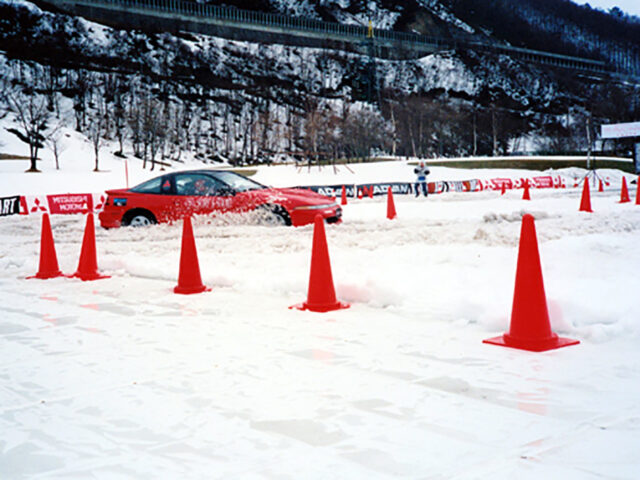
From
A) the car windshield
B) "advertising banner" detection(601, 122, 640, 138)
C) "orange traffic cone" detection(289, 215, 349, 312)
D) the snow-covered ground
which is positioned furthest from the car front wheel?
"advertising banner" detection(601, 122, 640, 138)

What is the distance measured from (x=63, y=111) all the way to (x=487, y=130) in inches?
2044

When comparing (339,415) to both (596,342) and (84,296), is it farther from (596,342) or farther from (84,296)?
(84,296)

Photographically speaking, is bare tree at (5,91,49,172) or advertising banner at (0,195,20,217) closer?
advertising banner at (0,195,20,217)

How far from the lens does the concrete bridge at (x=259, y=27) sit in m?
97.6

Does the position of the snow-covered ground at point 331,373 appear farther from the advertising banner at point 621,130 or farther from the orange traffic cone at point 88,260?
the advertising banner at point 621,130

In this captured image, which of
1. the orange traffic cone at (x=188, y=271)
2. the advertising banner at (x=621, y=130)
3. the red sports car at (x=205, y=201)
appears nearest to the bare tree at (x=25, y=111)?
the advertising banner at (x=621, y=130)

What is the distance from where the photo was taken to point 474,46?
12825cm

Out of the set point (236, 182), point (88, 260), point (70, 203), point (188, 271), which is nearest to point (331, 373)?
point (188, 271)

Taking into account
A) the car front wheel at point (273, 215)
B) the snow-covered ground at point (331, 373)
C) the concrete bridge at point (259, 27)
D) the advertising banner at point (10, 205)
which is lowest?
the snow-covered ground at point (331, 373)

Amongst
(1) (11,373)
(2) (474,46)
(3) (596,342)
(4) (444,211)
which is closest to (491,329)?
(3) (596,342)

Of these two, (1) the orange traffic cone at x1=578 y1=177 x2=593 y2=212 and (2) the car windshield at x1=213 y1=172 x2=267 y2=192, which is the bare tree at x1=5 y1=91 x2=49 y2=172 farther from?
(1) the orange traffic cone at x1=578 y1=177 x2=593 y2=212

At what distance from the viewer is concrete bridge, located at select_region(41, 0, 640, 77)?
97625mm

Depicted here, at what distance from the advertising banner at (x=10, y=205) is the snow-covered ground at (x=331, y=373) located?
486 inches

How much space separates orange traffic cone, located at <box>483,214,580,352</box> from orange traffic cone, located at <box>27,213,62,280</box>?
19.6 feet
